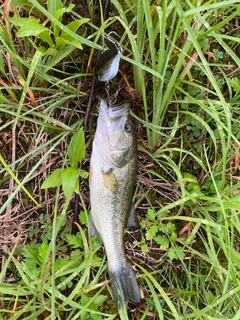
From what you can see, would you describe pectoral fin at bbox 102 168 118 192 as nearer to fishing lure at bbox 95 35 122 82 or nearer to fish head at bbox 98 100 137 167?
fish head at bbox 98 100 137 167

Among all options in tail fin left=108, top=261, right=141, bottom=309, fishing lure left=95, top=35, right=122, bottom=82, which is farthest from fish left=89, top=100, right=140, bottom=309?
fishing lure left=95, top=35, right=122, bottom=82

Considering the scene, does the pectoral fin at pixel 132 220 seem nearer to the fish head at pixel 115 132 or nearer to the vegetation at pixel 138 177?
the vegetation at pixel 138 177

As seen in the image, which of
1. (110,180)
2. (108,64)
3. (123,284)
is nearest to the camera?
(108,64)

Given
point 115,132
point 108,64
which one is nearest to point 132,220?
point 115,132

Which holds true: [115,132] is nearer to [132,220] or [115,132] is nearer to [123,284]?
[132,220]

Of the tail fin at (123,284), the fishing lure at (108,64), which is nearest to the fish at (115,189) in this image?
the tail fin at (123,284)

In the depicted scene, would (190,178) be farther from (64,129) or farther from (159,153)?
(64,129)

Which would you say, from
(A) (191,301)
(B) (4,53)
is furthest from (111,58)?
(A) (191,301)
